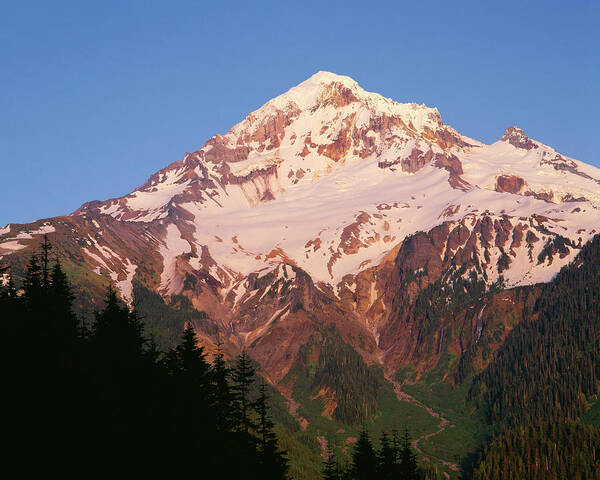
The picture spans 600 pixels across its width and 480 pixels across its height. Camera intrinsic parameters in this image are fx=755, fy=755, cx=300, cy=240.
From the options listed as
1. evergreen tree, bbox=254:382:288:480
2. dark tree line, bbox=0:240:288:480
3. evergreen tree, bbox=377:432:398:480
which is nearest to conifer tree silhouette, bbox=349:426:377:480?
evergreen tree, bbox=377:432:398:480

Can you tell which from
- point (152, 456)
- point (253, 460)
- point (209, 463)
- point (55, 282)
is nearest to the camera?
point (152, 456)

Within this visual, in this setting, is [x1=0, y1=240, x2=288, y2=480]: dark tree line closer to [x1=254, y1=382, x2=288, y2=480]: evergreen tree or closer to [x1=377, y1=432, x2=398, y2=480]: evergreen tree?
[x1=254, y1=382, x2=288, y2=480]: evergreen tree

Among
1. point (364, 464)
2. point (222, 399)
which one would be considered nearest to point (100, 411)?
point (222, 399)

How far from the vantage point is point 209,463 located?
57031mm

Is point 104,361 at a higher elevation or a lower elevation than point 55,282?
lower

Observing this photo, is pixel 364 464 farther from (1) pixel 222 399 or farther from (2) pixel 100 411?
(2) pixel 100 411

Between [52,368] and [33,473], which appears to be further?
[52,368]

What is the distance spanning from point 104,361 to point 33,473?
65.2 ft

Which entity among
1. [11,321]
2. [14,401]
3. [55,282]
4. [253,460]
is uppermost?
[55,282]

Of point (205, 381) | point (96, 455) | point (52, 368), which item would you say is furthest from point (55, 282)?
point (96, 455)

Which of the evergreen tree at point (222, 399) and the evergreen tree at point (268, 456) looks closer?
the evergreen tree at point (222, 399)

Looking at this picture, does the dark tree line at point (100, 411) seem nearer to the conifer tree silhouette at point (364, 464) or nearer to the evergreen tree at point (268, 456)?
the evergreen tree at point (268, 456)

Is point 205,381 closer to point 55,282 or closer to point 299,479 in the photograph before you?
point 55,282

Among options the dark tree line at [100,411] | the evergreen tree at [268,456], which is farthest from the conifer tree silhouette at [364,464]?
the dark tree line at [100,411]
